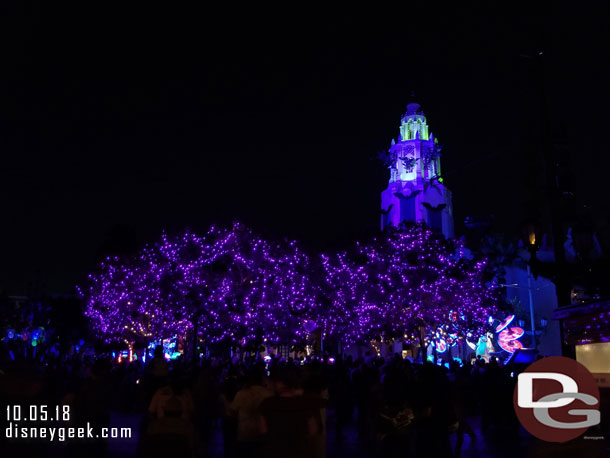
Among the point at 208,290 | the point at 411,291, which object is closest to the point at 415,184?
the point at 411,291

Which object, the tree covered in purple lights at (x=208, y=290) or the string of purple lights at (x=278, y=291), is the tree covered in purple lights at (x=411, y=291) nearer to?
the string of purple lights at (x=278, y=291)

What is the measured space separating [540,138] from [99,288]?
118 feet

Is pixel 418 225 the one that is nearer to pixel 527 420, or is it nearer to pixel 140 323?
pixel 140 323

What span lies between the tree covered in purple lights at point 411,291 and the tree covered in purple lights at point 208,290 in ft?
12.7

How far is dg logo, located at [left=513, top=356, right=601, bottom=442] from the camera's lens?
11.4m

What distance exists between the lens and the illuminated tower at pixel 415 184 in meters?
73.3

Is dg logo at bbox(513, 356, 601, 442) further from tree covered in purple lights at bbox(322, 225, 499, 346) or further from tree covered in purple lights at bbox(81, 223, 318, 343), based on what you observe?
tree covered in purple lights at bbox(322, 225, 499, 346)

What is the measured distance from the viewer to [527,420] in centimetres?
1176

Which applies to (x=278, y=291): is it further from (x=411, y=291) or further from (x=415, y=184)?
(x=415, y=184)

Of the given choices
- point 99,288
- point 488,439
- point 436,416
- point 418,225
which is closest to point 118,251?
point 99,288

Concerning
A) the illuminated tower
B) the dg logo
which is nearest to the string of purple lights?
the dg logo

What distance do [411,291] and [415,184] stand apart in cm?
3692

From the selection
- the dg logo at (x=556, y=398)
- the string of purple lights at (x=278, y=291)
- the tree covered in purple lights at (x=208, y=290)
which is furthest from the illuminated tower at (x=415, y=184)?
the dg logo at (x=556, y=398)

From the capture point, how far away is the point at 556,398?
11.3 metres
